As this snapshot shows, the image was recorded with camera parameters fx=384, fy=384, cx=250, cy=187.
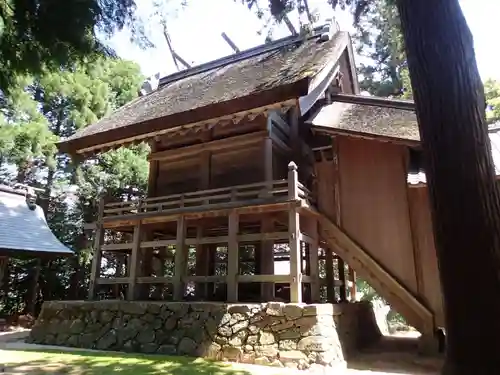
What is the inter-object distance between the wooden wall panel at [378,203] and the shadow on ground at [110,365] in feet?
12.1

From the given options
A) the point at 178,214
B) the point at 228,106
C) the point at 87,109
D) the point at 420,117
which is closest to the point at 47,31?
the point at 228,106

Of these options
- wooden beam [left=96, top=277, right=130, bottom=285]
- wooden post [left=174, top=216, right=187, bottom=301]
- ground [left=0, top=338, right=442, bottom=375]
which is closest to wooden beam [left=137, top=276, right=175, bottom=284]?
wooden post [left=174, top=216, right=187, bottom=301]

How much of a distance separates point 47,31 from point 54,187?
14271mm

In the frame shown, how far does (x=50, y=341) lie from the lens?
335 inches

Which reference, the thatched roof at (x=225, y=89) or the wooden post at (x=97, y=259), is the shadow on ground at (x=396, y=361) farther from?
the wooden post at (x=97, y=259)

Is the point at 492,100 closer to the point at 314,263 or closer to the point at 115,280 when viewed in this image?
the point at 314,263

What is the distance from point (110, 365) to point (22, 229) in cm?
828

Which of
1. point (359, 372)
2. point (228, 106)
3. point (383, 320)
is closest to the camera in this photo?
point (359, 372)

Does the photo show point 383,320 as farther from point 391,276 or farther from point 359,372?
point 359,372

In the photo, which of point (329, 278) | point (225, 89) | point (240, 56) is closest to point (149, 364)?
point (329, 278)

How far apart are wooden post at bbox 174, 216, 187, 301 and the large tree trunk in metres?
6.33

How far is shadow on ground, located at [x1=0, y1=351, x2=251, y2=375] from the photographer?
5.59 metres

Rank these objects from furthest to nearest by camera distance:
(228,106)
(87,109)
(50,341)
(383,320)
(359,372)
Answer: (87,109), (383,320), (50,341), (228,106), (359,372)

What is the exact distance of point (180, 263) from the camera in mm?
8188
